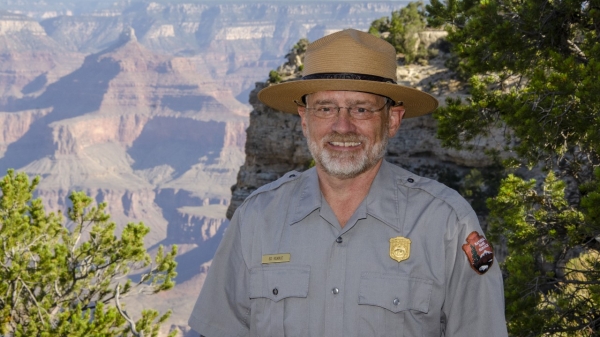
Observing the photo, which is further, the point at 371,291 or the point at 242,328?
the point at 242,328

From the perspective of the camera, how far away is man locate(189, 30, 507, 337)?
10.6 feet

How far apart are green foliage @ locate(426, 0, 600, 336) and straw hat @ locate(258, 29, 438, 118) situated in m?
4.35

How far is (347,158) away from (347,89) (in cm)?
34

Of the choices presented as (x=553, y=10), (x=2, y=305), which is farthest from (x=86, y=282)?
(x=553, y=10)

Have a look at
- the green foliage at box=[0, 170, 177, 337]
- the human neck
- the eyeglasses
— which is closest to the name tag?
the human neck

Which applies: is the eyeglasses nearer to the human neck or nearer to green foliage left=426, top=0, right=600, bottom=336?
the human neck

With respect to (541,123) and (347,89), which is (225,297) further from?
(541,123)

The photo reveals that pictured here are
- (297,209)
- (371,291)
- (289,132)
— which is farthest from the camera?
(289,132)

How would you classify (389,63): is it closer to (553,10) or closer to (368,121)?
(368,121)

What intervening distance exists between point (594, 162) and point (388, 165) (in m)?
7.77

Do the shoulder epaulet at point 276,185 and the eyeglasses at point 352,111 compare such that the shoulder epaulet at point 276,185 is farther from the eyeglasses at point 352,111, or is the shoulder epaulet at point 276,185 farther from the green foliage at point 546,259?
the green foliage at point 546,259

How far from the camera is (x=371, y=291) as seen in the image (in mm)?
3256

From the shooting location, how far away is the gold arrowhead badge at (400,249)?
327 centimetres

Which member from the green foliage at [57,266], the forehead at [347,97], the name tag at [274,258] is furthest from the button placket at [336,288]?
the green foliage at [57,266]
